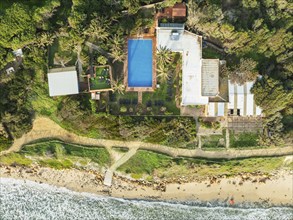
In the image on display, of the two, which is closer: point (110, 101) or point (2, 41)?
point (2, 41)

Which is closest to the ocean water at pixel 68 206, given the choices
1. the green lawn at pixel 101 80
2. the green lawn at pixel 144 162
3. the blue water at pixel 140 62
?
the green lawn at pixel 144 162

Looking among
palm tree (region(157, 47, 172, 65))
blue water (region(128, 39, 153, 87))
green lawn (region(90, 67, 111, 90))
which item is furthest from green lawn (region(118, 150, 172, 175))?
palm tree (region(157, 47, 172, 65))

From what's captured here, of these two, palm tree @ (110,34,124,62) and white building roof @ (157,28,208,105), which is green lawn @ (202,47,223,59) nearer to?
white building roof @ (157,28,208,105)

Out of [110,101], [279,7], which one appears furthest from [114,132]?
[279,7]

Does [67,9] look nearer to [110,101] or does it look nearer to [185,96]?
[110,101]

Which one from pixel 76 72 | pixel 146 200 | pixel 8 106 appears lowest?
pixel 146 200

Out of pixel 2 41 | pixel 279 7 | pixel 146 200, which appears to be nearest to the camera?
pixel 2 41

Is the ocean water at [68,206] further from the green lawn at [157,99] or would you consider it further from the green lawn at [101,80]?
the green lawn at [101,80]

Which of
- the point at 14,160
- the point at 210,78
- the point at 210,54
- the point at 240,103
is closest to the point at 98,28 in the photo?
the point at 210,54
